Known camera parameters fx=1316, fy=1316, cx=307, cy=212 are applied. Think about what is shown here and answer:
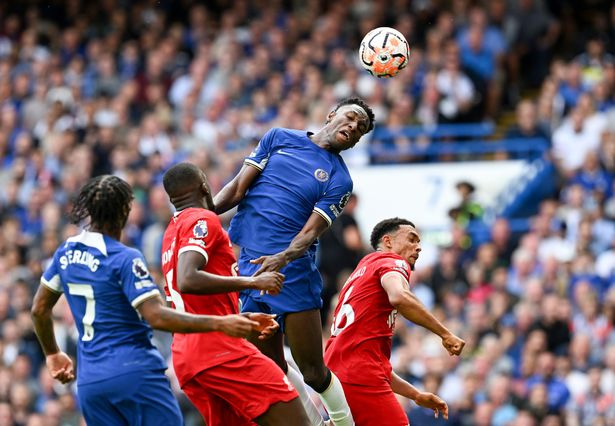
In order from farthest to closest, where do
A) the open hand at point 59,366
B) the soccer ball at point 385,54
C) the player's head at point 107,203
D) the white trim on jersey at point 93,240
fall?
the soccer ball at point 385,54 < the open hand at point 59,366 < the player's head at point 107,203 < the white trim on jersey at point 93,240

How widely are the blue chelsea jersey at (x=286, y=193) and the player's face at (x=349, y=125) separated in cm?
17

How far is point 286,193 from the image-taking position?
952 cm

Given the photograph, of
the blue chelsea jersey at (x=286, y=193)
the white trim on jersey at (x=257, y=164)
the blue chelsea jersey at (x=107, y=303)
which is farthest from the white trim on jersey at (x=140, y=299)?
the white trim on jersey at (x=257, y=164)

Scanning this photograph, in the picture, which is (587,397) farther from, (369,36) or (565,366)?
(369,36)

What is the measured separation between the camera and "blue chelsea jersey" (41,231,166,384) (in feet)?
25.7

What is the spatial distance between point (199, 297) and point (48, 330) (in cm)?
99

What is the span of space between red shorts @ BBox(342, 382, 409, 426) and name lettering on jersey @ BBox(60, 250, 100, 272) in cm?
245

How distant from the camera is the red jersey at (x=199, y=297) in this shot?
8391 millimetres

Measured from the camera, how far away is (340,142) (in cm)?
959

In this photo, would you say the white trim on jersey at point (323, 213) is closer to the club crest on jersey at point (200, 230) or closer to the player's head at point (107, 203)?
the club crest on jersey at point (200, 230)

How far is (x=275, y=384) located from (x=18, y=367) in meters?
8.56

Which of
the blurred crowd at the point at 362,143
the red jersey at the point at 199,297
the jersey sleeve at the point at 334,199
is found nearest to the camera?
the red jersey at the point at 199,297

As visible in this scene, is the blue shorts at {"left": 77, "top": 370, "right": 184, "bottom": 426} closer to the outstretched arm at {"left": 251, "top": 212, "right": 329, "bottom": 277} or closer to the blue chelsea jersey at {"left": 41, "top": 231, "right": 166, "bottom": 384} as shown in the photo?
the blue chelsea jersey at {"left": 41, "top": 231, "right": 166, "bottom": 384}

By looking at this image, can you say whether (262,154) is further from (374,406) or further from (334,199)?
(374,406)
